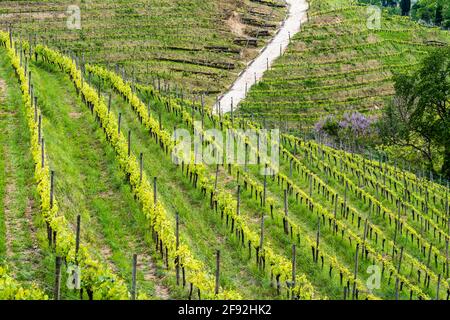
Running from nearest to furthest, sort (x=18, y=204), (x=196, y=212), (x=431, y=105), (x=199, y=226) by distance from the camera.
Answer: (x=18, y=204)
(x=199, y=226)
(x=196, y=212)
(x=431, y=105)

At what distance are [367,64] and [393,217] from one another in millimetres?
46280

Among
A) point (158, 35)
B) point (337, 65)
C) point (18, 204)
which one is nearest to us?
point (18, 204)

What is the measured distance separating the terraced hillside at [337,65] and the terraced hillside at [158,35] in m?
4.58

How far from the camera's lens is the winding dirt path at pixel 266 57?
60603 millimetres

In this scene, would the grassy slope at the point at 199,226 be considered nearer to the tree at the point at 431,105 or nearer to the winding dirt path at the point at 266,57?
the winding dirt path at the point at 266,57

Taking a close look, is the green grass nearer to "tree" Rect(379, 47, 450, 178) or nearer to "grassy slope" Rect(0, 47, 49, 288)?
"grassy slope" Rect(0, 47, 49, 288)

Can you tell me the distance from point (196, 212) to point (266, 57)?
49272mm

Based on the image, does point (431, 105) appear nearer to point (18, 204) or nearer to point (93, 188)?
point (93, 188)

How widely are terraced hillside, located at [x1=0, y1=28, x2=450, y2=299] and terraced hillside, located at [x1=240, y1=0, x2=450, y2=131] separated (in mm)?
20934

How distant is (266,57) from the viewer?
70.9 metres

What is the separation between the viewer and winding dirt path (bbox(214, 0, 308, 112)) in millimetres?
60603

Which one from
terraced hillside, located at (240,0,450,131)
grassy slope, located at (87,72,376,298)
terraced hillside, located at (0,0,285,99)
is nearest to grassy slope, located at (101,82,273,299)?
grassy slope, located at (87,72,376,298)

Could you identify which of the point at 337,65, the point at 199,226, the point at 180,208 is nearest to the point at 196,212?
the point at 180,208

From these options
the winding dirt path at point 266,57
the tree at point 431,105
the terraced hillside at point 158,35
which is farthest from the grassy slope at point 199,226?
the terraced hillside at point 158,35
